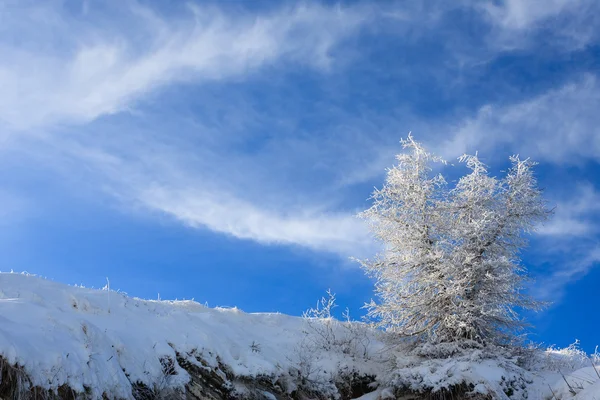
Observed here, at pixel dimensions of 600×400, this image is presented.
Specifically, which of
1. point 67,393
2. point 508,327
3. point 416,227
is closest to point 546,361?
point 508,327

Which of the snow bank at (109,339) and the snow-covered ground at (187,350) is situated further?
the snow-covered ground at (187,350)

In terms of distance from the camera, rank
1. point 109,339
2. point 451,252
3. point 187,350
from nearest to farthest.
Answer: point 109,339 → point 187,350 → point 451,252

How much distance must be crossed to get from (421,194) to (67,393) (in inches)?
594

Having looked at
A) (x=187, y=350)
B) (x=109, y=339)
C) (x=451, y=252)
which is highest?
(x=451, y=252)

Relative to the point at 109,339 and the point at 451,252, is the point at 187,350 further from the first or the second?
the point at 451,252

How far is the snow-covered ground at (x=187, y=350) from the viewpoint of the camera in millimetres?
7691

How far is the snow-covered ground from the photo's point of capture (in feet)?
25.2

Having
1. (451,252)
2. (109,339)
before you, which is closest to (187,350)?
(109,339)

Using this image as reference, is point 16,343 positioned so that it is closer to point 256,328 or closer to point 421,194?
point 256,328

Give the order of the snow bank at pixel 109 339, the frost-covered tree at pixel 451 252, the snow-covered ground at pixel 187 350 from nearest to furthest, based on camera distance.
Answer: the snow bank at pixel 109 339 → the snow-covered ground at pixel 187 350 → the frost-covered tree at pixel 451 252

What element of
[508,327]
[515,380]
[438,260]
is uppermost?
[438,260]

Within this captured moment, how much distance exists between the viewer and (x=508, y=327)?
18562 mm

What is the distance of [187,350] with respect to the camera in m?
11.9

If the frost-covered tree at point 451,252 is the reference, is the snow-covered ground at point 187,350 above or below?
below
